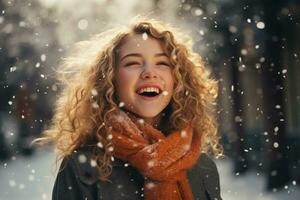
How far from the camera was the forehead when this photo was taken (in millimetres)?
3346

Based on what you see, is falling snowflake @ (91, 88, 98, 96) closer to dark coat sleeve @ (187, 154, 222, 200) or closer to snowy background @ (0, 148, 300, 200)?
dark coat sleeve @ (187, 154, 222, 200)

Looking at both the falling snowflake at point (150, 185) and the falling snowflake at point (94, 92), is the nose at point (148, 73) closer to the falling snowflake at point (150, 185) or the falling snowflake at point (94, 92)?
the falling snowflake at point (94, 92)

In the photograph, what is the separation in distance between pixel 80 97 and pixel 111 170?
0.54m

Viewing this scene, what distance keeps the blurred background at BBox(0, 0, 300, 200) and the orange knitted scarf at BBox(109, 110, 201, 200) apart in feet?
19.4

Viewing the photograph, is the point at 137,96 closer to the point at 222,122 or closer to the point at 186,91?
the point at 186,91

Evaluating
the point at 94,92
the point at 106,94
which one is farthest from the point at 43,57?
the point at 106,94

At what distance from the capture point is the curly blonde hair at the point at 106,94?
3.38m

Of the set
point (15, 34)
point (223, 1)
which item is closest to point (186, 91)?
point (223, 1)

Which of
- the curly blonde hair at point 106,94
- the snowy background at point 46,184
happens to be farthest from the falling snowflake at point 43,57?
the curly blonde hair at point 106,94

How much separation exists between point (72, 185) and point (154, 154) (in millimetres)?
416

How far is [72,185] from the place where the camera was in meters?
3.21

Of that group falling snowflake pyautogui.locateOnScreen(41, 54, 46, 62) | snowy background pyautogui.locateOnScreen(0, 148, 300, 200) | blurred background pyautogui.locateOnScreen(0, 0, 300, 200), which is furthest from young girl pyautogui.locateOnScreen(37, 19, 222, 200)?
falling snowflake pyautogui.locateOnScreen(41, 54, 46, 62)

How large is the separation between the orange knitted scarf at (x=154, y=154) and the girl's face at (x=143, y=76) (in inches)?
Answer: 3.3

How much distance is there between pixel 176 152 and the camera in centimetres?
334
